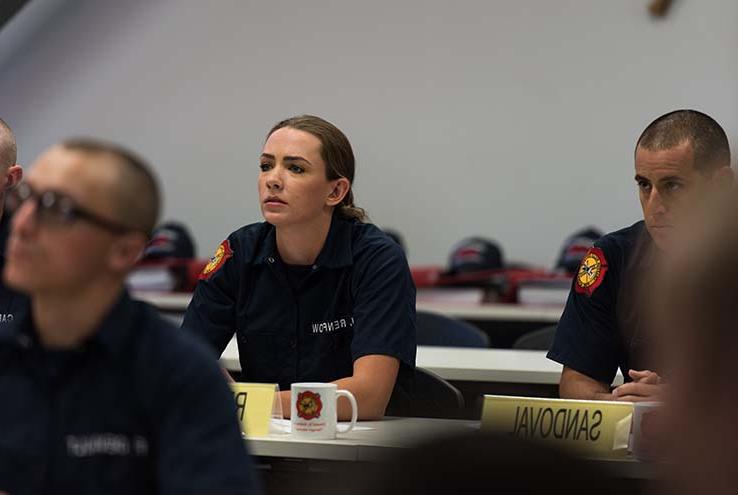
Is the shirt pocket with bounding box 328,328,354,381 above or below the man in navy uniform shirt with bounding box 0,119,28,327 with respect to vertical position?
below

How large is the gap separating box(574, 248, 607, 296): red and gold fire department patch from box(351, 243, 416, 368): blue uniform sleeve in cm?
39

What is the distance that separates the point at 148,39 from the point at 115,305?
195 inches

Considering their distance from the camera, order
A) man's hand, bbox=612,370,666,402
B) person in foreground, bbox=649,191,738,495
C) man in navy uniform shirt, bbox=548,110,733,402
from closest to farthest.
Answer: person in foreground, bbox=649,191,738,495 → man's hand, bbox=612,370,666,402 → man in navy uniform shirt, bbox=548,110,733,402

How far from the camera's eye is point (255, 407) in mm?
2348

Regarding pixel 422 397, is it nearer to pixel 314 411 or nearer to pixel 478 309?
pixel 314 411

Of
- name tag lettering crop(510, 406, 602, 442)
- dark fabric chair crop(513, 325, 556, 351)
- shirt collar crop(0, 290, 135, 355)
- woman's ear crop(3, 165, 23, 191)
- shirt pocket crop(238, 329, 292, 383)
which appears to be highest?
woman's ear crop(3, 165, 23, 191)

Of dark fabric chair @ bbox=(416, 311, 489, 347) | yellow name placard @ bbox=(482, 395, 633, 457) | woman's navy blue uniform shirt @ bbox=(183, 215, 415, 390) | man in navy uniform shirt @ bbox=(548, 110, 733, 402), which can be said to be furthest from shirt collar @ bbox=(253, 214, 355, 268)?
dark fabric chair @ bbox=(416, 311, 489, 347)

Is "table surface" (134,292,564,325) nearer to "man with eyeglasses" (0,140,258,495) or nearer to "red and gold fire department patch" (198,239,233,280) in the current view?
"red and gold fire department patch" (198,239,233,280)

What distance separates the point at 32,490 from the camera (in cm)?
152

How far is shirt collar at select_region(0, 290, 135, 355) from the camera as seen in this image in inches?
60.4

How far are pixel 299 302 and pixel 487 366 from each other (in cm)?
56

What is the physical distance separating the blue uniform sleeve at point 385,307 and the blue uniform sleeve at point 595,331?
36cm

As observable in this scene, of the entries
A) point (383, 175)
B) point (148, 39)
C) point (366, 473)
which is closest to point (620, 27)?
point (383, 175)

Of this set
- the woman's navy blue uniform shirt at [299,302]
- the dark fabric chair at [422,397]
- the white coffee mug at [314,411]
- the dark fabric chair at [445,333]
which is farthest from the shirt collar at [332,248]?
the dark fabric chair at [445,333]
